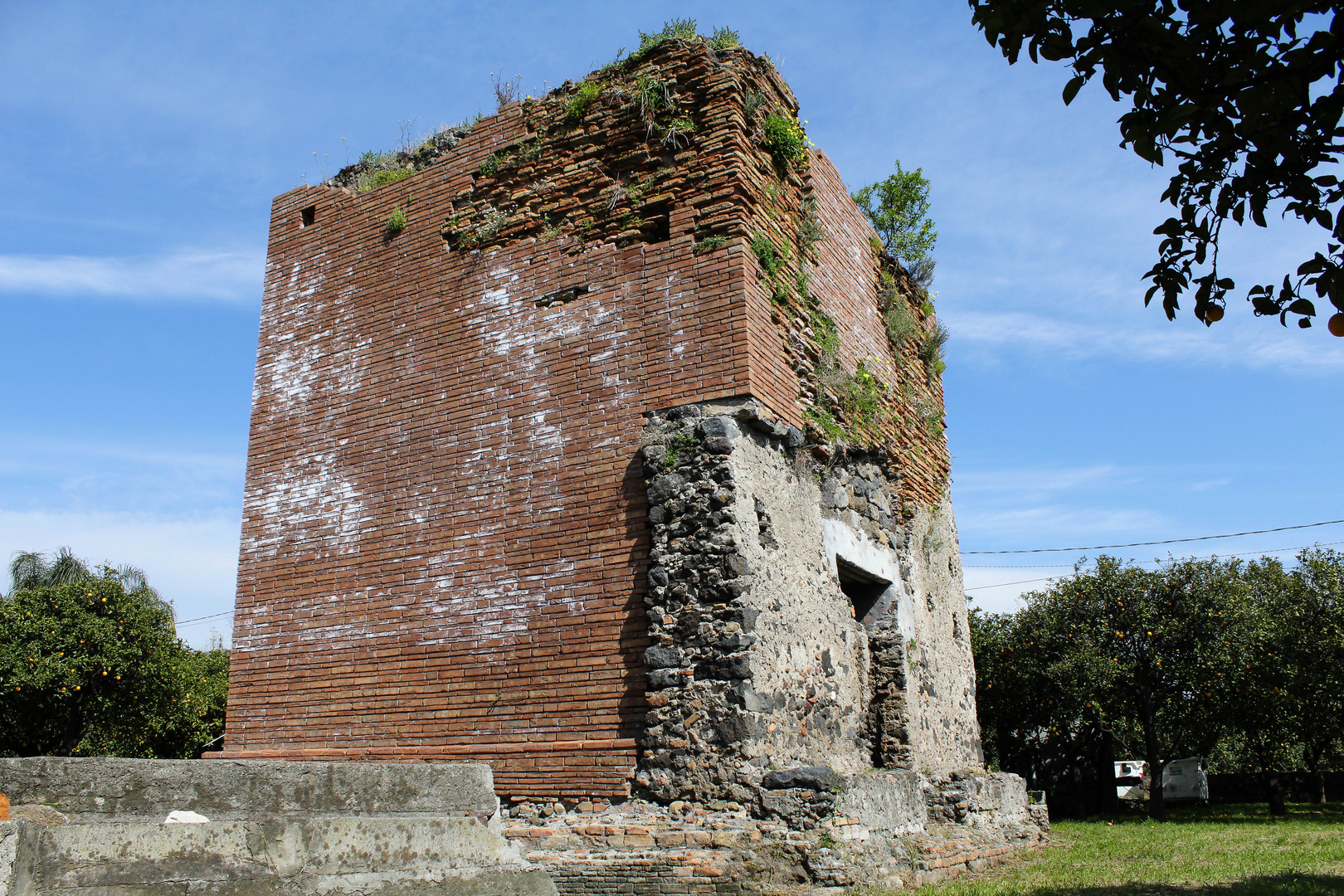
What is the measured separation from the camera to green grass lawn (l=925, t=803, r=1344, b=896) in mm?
7332

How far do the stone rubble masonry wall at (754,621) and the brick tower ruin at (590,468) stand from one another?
25 millimetres

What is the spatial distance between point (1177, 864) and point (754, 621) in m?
5.68

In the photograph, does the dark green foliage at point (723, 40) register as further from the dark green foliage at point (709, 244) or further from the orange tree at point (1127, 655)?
the orange tree at point (1127, 655)

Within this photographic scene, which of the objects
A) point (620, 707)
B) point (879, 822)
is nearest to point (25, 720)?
point (620, 707)

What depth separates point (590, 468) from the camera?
25.9 feet

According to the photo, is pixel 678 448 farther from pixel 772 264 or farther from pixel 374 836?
pixel 374 836

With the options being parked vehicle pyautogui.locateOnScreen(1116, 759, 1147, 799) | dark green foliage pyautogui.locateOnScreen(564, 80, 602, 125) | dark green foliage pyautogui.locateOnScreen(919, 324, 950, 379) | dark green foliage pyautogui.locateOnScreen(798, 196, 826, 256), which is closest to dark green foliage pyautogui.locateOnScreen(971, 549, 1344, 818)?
parked vehicle pyautogui.locateOnScreen(1116, 759, 1147, 799)

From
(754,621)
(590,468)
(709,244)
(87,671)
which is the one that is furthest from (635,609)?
(87,671)

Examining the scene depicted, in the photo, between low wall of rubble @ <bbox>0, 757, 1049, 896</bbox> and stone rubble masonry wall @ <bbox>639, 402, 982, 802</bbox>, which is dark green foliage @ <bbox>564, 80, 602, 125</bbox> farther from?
low wall of rubble @ <bbox>0, 757, 1049, 896</bbox>

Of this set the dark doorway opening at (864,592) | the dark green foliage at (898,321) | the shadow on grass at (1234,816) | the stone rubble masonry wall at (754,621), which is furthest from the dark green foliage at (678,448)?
the shadow on grass at (1234,816)

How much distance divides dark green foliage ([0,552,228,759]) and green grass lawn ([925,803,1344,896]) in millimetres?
16188

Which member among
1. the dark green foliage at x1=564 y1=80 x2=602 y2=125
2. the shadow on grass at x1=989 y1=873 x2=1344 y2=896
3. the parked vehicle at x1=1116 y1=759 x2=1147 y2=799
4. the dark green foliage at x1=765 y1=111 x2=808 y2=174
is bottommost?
the parked vehicle at x1=1116 y1=759 x2=1147 y2=799

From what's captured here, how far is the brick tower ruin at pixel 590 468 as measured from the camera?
7.26 m

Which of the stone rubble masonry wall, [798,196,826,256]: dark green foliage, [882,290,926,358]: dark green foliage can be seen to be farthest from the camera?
[882,290,926,358]: dark green foliage
